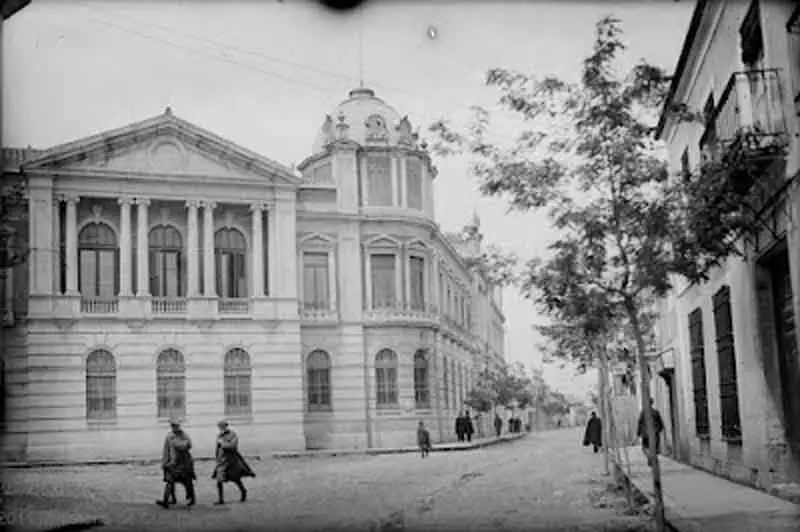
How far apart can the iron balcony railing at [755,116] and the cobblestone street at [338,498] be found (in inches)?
198

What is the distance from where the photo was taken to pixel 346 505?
1881 cm

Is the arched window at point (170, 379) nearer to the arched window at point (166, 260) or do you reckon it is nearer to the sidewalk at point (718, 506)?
the arched window at point (166, 260)

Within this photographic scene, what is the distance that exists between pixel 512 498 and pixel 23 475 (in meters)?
12.9

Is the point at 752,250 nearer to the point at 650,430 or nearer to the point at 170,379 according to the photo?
the point at 650,430

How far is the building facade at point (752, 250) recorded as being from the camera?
14.1m

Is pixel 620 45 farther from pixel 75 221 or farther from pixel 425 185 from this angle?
pixel 425 185

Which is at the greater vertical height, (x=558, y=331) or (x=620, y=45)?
(x=620, y=45)

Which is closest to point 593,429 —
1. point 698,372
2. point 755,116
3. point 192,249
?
point 698,372

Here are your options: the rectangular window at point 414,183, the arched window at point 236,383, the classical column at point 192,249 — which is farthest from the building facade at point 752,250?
the rectangular window at point 414,183

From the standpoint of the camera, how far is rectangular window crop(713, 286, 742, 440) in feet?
61.9

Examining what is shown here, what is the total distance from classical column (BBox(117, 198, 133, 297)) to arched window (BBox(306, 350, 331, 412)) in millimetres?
6918

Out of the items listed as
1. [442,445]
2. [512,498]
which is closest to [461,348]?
[442,445]

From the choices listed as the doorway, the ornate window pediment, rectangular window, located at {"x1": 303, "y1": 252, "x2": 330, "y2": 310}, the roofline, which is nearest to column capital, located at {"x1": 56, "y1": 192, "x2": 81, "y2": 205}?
rectangular window, located at {"x1": 303, "y1": 252, "x2": 330, "y2": 310}

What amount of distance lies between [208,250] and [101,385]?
18.0 feet
